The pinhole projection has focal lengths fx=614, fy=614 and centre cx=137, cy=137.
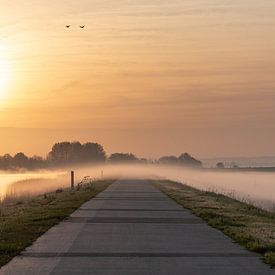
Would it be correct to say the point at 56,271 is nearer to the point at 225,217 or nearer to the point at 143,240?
the point at 143,240

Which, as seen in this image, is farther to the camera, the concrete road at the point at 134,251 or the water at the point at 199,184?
the water at the point at 199,184

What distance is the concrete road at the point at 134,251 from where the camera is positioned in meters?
10.5

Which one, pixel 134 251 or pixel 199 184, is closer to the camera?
pixel 134 251

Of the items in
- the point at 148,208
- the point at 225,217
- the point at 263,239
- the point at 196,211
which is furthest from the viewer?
the point at 148,208

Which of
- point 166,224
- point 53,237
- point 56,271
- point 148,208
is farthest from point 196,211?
point 56,271

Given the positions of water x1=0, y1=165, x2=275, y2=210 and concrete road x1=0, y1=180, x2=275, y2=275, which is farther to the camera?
water x1=0, y1=165, x2=275, y2=210

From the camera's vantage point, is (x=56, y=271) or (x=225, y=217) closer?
(x=56, y=271)

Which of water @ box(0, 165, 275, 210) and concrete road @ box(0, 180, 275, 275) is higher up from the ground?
water @ box(0, 165, 275, 210)

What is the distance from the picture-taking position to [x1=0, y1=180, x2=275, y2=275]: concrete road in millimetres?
10477

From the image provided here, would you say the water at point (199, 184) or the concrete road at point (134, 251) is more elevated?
the water at point (199, 184)

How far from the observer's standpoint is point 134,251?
1252cm

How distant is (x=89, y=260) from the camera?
11320 millimetres

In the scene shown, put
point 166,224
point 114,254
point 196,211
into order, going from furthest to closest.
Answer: point 196,211 → point 166,224 → point 114,254

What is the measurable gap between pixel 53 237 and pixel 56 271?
4623mm
